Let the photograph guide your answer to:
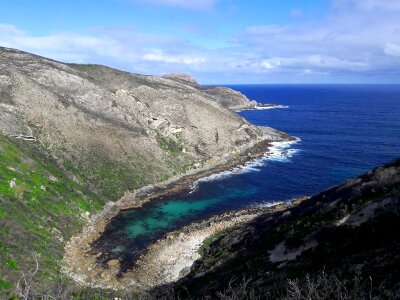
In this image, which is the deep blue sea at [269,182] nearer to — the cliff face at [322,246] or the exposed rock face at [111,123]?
the exposed rock face at [111,123]

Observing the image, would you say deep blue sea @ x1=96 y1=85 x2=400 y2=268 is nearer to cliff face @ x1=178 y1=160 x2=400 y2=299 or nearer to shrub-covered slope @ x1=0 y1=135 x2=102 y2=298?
shrub-covered slope @ x1=0 y1=135 x2=102 y2=298

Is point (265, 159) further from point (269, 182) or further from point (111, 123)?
point (111, 123)

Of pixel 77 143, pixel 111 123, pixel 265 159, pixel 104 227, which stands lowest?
pixel 104 227

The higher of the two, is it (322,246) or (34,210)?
(322,246)

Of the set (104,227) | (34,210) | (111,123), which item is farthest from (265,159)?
(34,210)

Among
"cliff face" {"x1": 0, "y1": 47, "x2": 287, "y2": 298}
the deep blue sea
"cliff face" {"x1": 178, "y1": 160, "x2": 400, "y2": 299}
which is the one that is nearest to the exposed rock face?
"cliff face" {"x1": 0, "y1": 47, "x2": 287, "y2": 298}

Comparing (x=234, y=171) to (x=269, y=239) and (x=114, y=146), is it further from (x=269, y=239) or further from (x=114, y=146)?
(x=269, y=239)
